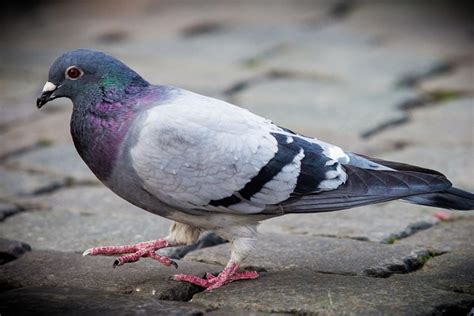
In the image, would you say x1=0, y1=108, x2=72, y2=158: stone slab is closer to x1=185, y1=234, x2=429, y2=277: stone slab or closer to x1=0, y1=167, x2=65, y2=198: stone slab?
x1=0, y1=167, x2=65, y2=198: stone slab

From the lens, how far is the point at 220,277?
10.9 feet

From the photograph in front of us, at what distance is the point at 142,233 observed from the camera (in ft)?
13.4

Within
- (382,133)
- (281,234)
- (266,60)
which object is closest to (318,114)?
(382,133)

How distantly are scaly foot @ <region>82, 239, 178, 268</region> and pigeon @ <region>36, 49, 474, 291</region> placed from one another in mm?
80

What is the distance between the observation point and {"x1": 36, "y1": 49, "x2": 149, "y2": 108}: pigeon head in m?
3.45

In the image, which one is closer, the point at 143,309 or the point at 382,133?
the point at 143,309

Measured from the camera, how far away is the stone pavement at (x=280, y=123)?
324 cm

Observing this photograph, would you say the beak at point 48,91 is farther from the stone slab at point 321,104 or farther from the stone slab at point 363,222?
the stone slab at point 321,104

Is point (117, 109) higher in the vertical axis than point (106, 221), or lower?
higher

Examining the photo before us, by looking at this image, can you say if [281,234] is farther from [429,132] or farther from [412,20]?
[412,20]

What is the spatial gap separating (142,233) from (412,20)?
4.99 m

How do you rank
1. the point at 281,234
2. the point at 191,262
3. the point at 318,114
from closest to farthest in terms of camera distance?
the point at 191,262 → the point at 281,234 → the point at 318,114

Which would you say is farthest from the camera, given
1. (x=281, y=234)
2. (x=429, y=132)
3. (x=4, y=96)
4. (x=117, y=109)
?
(x=4, y=96)

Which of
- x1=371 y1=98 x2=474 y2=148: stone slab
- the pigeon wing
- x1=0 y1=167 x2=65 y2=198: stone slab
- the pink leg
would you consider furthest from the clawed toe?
x1=371 y1=98 x2=474 y2=148: stone slab
